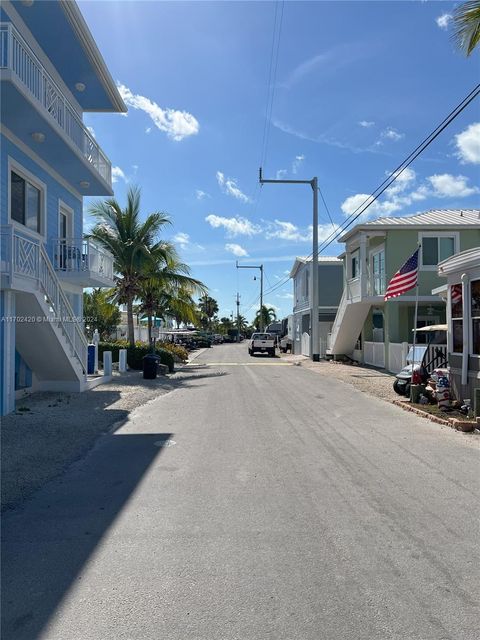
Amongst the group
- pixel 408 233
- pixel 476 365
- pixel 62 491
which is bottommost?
pixel 62 491

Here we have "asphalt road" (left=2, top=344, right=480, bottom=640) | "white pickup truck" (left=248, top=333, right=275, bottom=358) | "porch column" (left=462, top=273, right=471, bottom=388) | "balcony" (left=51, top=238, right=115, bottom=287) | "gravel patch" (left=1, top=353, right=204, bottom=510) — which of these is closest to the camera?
"asphalt road" (left=2, top=344, right=480, bottom=640)

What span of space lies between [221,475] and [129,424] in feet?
13.6

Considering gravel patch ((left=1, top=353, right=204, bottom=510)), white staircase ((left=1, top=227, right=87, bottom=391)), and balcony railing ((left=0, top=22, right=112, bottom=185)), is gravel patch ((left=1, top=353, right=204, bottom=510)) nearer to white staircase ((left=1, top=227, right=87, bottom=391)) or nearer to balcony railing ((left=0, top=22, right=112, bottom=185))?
white staircase ((left=1, top=227, right=87, bottom=391))

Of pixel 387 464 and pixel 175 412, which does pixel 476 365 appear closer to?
pixel 387 464

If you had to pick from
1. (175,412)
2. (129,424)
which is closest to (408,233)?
(175,412)

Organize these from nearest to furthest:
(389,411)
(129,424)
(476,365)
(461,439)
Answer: (461,439), (129,424), (476,365), (389,411)

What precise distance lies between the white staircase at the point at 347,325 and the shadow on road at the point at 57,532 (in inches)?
737

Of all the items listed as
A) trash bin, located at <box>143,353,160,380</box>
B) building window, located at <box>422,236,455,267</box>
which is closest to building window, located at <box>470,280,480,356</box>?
trash bin, located at <box>143,353,160,380</box>

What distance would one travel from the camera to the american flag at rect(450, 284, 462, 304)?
1172 centimetres

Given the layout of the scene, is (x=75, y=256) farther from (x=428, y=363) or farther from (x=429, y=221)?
(x=429, y=221)

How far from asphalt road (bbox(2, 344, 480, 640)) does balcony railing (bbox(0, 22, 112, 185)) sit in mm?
8278

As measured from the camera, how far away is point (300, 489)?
5.71m

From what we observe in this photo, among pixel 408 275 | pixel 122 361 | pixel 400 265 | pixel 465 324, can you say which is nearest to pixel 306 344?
pixel 400 265

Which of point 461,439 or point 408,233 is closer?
point 461,439
